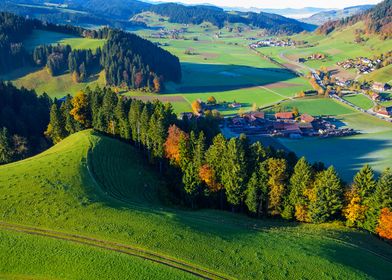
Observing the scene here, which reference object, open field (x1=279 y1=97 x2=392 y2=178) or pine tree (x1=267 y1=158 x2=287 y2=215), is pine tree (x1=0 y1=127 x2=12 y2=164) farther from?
open field (x1=279 y1=97 x2=392 y2=178)

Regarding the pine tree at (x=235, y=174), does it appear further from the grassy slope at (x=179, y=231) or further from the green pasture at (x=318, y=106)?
the green pasture at (x=318, y=106)

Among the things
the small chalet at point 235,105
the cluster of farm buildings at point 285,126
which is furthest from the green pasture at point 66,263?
the small chalet at point 235,105

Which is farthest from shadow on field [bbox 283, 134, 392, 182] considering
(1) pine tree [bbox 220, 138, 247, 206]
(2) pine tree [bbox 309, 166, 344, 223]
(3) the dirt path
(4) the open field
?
(3) the dirt path

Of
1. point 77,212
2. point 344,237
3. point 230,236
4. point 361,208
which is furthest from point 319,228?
point 77,212

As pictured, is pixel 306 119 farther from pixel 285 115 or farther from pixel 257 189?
pixel 257 189

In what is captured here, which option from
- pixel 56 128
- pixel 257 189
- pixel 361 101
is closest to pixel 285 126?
pixel 361 101

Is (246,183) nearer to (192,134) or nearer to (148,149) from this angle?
(192,134)
